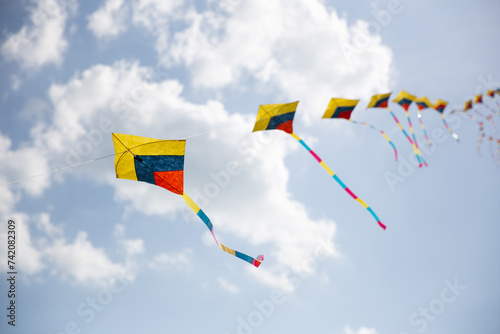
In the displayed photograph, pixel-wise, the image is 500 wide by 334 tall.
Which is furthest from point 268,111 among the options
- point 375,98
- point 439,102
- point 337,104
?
point 439,102

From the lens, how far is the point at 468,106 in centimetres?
1516

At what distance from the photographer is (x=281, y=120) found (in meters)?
8.47

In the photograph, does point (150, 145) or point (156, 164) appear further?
point (156, 164)

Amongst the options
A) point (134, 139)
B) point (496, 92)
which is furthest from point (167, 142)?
point (496, 92)

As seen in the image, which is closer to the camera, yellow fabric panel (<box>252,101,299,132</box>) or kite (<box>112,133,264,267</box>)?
kite (<box>112,133,264,267</box>)

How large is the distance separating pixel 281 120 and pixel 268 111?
0.58 meters

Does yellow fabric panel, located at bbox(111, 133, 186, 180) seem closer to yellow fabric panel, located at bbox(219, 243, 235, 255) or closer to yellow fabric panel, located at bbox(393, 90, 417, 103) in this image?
yellow fabric panel, located at bbox(219, 243, 235, 255)

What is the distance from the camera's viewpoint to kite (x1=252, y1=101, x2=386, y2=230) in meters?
8.10

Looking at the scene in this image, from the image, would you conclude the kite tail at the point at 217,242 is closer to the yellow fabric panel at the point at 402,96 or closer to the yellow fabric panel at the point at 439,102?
the yellow fabric panel at the point at 402,96

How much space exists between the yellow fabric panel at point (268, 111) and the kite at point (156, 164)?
111 inches

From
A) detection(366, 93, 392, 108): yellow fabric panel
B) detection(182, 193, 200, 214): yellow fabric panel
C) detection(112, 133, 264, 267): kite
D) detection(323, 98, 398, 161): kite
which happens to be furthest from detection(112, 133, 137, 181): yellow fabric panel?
detection(366, 93, 392, 108): yellow fabric panel

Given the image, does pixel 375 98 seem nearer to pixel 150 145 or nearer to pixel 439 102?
pixel 439 102

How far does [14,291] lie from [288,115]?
12.7 m

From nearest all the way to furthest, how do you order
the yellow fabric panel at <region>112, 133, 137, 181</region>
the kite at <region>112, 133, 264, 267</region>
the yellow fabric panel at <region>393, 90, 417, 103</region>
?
the yellow fabric panel at <region>112, 133, 137, 181</region> → the kite at <region>112, 133, 264, 267</region> → the yellow fabric panel at <region>393, 90, 417, 103</region>
